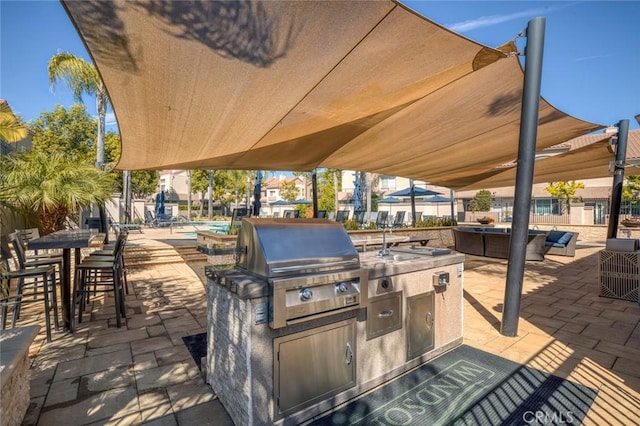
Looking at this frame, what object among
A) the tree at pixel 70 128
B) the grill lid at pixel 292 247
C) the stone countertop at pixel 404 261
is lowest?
the stone countertop at pixel 404 261

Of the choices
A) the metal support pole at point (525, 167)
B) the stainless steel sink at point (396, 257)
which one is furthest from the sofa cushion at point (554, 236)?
the stainless steel sink at point (396, 257)

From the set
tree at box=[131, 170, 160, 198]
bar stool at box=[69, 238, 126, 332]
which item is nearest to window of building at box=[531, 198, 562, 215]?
bar stool at box=[69, 238, 126, 332]

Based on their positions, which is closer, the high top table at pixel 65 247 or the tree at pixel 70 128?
the high top table at pixel 65 247

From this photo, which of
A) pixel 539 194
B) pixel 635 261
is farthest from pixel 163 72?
pixel 539 194

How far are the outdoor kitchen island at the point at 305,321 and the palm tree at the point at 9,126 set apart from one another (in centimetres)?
406

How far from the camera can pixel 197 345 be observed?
3.19 metres

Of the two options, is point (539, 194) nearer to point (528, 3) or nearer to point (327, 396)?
point (528, 3)

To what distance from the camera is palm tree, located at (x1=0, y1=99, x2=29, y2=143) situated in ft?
13.8

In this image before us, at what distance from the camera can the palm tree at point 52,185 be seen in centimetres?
574

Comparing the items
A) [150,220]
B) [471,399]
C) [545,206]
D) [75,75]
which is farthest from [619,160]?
[545,206]

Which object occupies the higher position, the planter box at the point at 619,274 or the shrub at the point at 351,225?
the shrub at the point at 351,225

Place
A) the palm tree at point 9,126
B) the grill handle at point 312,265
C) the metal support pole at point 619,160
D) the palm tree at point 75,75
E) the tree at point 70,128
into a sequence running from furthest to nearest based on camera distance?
the tree at point 70,128, the palm tree at point 75,75, the metal support pole at point 619,160, the palm tree at point 9,126, the grill handle at point 312,265

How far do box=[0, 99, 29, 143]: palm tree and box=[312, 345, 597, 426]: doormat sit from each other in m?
5.14

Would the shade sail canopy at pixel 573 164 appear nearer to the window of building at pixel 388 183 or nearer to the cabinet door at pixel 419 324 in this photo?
the cabinet door at pixel 419 324
